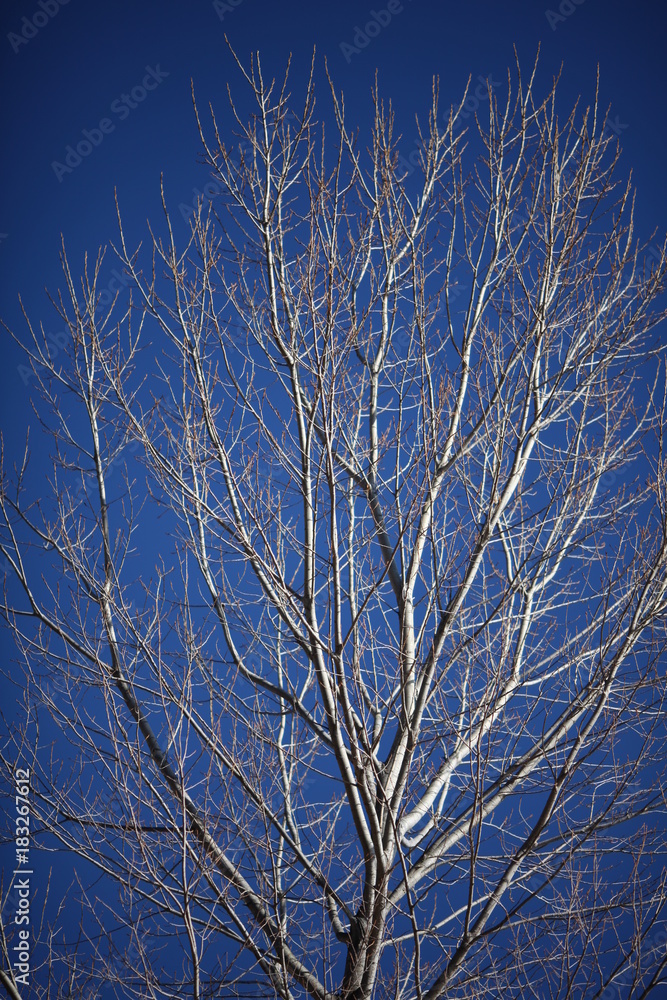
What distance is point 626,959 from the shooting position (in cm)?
342

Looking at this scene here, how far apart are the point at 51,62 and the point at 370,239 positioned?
7.43 metres

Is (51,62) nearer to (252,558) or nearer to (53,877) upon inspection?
(252,558)
